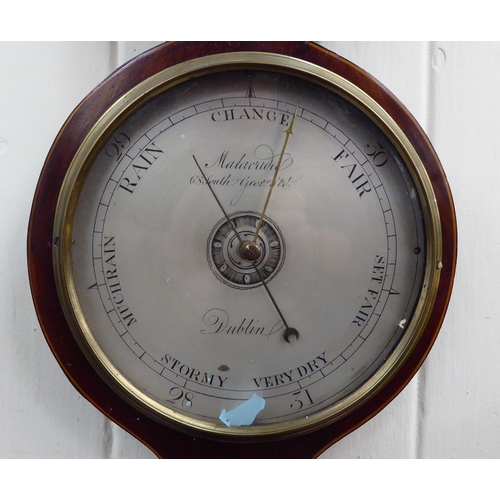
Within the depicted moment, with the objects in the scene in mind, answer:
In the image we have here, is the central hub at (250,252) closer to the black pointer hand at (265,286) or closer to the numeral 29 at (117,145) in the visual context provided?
the black pointer hand at (265,286)

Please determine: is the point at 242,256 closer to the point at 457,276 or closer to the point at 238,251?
the point at 238,251

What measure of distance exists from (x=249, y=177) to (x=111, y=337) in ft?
0.81

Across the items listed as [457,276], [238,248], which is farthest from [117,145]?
[457,276]

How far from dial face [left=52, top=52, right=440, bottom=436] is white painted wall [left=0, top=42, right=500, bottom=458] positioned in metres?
0.14

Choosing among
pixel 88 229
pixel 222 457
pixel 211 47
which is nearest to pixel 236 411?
pixel 222 457

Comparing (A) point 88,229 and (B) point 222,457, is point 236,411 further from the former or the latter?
(A) point 88,229

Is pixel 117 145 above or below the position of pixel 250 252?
above

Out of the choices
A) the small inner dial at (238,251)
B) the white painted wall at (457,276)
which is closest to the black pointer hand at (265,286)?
the small inner dial at (238,251)

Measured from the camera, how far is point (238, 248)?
0.60 m

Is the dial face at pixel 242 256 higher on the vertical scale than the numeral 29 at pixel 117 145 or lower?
lower

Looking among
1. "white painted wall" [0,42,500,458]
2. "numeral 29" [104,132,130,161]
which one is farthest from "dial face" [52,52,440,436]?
"white painted wall" [0,42,500,458]

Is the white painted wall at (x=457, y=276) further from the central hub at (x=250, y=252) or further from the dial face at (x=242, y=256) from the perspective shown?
the central hub at (x=250, y=252)

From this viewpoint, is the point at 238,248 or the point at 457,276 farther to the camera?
the point at 457,276

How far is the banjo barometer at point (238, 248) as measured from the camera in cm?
59
